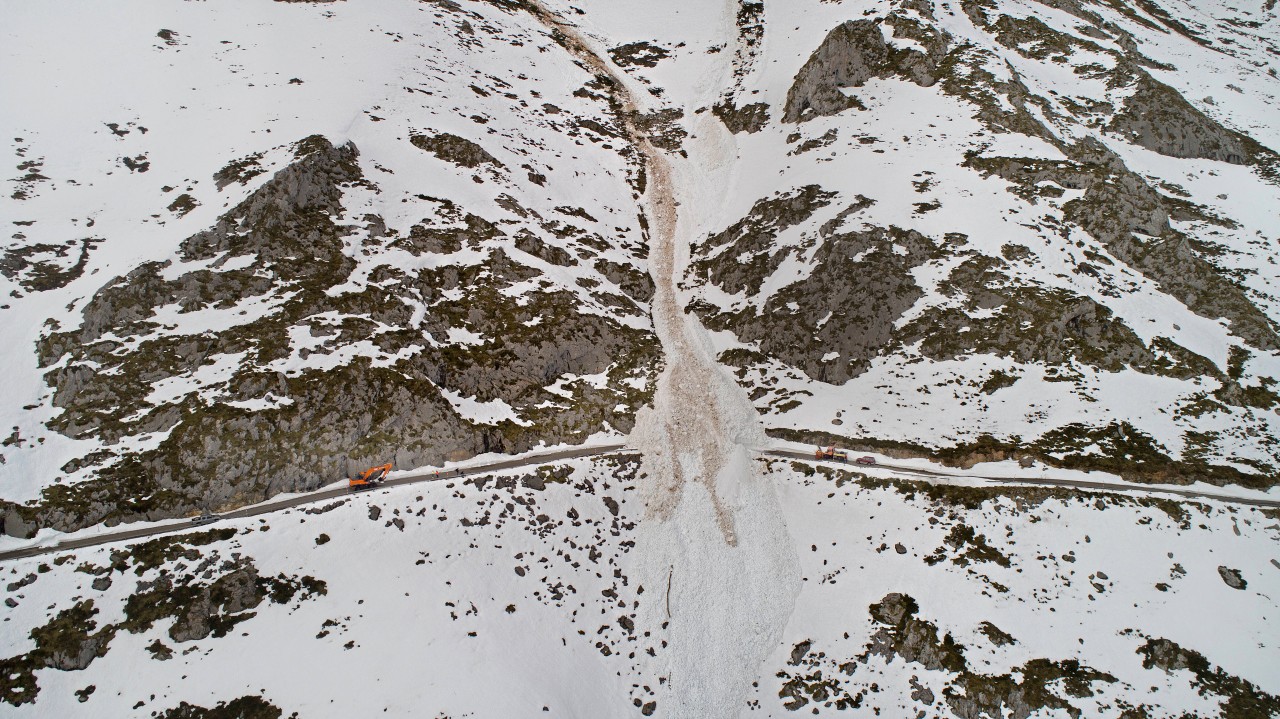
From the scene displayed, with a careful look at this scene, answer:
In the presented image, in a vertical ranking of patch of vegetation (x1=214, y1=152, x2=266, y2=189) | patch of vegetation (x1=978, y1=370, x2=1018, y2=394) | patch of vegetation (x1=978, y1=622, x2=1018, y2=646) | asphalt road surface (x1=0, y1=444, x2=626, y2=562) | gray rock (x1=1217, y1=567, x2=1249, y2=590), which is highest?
patch of vegetation (x1=214, y1=152, x2=266, y2=189)

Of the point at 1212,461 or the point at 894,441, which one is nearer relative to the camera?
the point at 1212,461

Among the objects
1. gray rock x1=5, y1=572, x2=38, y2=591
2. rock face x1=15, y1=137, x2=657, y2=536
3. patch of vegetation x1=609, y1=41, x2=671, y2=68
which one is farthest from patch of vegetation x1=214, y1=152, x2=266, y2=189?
patch of vegetation x1=609, y1=41, x2=671, y2=68

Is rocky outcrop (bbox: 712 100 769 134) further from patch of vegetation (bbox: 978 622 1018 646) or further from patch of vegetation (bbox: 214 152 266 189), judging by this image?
patch of vegetation (bbox: 978 622 1018 646)

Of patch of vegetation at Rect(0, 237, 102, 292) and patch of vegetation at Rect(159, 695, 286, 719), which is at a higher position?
patch of vegetation at Rect(0, 237, 102, 292)

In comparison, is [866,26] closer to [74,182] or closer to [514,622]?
[514,622]

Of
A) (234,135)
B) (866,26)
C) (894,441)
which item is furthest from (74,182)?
(866,26)

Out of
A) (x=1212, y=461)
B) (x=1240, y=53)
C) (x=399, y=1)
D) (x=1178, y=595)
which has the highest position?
(x=1240, y=53)

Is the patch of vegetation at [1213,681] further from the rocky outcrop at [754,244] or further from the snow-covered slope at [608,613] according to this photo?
the rocky outcrop at [754,244]
